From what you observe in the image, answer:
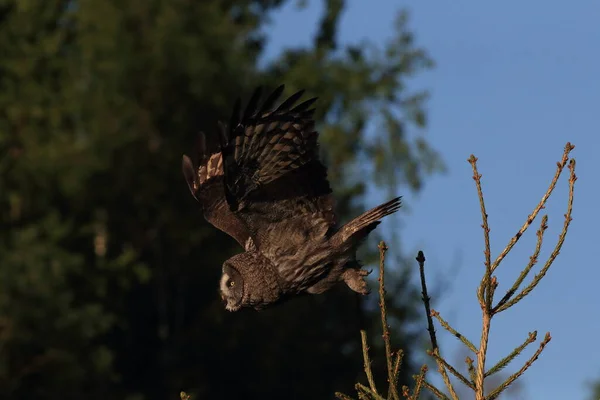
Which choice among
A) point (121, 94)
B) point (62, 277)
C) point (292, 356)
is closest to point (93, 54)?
point (121, 94)

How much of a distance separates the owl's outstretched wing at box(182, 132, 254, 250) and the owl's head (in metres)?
0.40

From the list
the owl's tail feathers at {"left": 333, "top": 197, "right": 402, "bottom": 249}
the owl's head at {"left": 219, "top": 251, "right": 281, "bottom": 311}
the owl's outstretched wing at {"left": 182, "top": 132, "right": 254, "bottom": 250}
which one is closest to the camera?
the owl's tail feathers at {"left": 333, "top": 197, "right": 402, "bottom": 249}

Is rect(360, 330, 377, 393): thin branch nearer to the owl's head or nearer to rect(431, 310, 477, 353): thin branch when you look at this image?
rect(431, 310, 477, 353): thin branch

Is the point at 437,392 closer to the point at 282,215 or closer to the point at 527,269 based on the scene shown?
the point at 527,269

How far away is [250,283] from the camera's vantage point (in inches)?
291

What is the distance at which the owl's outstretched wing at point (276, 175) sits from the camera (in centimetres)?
715

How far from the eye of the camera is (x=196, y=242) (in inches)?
1041

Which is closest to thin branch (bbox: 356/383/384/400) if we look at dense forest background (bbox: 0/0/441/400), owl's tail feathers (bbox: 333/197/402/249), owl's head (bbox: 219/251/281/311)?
owl's tail feathers (bbox: 333/197/402/249)

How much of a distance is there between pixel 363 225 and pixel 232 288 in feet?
2.87

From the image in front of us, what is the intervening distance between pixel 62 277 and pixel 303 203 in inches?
691

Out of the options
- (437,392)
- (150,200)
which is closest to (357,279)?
(437,392)

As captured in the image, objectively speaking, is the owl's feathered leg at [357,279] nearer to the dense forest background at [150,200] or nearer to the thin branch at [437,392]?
the thin branch at [437,392]

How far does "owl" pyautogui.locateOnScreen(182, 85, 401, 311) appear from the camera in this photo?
23.6 feet

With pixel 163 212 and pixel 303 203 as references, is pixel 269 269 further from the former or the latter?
pixel 163 212
